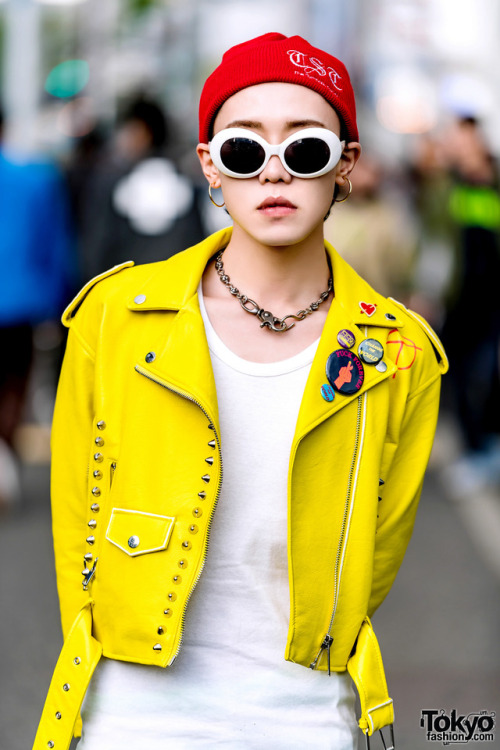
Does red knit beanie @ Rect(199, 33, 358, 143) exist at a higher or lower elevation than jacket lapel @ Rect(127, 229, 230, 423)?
higher

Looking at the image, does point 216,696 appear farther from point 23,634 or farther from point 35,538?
point 35,538

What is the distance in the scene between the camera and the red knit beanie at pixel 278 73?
2.59 meters

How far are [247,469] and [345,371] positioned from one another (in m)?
0.27

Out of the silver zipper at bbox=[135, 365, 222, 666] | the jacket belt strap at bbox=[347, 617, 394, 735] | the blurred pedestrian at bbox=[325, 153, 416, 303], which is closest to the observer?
the silver zipper at bbox=[135, 365, 222, 666]

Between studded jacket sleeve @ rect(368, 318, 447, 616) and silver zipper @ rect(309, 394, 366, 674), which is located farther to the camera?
studded jacket sleeve @ rect(368, 318, 447, 616)

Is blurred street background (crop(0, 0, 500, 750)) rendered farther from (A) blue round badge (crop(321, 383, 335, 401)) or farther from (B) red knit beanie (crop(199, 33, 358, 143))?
(B) red knit beanie (crop(199, 33, 358, 143))

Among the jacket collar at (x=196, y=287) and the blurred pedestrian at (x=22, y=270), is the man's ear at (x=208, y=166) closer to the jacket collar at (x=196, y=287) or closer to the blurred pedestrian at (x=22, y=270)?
the jacket collar at (x=196, y=287)

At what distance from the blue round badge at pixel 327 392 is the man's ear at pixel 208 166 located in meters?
0.46

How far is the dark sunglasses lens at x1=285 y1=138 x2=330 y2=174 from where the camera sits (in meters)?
2.56

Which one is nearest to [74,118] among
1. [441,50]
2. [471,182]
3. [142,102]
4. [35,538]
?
[142,102]

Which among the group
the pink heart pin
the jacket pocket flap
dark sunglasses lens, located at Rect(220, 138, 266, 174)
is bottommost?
the jacket pocket flap

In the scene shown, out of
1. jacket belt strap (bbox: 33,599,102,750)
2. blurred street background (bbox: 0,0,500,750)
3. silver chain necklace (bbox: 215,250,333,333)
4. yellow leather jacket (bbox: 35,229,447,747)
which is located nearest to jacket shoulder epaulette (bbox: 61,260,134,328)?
yellow leather jacket (bbox: 35,229,447,747)

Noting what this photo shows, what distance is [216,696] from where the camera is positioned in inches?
102

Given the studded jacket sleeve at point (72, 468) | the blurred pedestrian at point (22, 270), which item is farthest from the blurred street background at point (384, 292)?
the studded jacket sleeve at point (72, 468)
